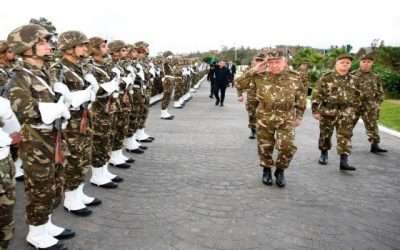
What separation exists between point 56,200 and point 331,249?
278cm

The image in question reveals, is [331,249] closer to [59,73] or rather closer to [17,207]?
[59,73]

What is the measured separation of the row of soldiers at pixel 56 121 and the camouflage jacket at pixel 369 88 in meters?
4.73

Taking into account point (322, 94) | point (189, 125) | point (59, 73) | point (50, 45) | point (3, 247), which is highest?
point (50, 45)

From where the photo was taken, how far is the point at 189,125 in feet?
40.9

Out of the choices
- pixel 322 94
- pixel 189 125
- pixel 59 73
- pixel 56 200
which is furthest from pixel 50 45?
pixel 189 125

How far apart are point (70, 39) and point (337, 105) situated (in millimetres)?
4817

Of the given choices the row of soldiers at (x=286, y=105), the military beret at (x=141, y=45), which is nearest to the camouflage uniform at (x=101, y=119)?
the row of soldiers at (x=286, y=105)

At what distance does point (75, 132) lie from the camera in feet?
15.8

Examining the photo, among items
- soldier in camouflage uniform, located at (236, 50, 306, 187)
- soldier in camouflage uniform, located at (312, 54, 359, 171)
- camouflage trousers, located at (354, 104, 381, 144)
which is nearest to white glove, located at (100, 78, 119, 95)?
soldier in camouflage uniform, located at (236, 50, 306, 187)

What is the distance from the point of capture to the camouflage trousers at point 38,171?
153 inches

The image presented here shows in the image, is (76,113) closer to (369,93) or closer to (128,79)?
(128,79)

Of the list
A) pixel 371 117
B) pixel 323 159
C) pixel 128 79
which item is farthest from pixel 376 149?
pixel 128 79

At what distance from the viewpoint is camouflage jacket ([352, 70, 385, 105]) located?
8.70 meters

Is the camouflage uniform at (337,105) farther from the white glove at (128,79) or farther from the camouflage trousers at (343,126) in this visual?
the white glove at (128,79)
